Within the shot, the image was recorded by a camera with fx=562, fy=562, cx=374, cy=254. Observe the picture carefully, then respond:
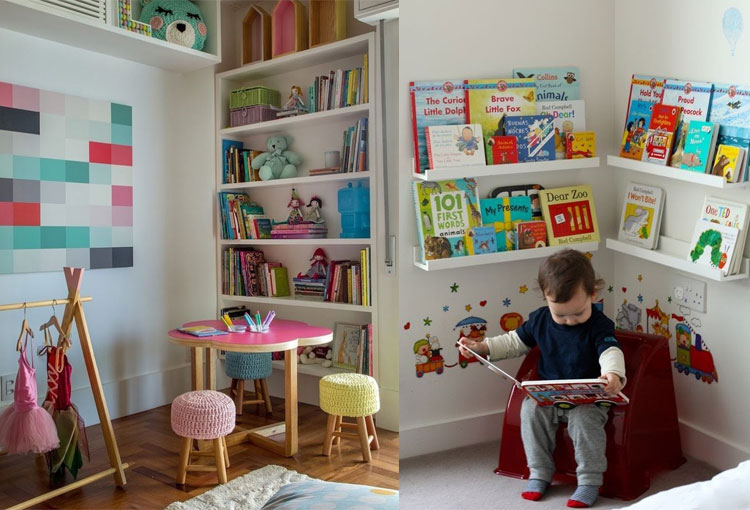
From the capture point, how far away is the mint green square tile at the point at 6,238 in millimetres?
1345

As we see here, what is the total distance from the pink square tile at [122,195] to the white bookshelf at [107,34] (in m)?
0.34

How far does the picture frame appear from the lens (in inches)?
62.6

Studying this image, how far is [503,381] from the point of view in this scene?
279 millimetres

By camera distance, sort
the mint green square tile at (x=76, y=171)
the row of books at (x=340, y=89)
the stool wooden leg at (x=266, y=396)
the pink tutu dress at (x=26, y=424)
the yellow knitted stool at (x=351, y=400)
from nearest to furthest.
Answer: the pink tutu dress at (x=26, y=424) < the yellow knitted stool at (x=351, y=400) < the mint green square tile at (x=76, y=171) < the row of books at (x=340, y=89) < the stool wooden leg at (x=266, y=396)

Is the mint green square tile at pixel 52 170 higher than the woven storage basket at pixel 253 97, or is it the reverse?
the woven storage basket at pixel 253 97

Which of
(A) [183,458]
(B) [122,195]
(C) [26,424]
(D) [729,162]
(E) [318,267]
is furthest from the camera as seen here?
(E) [318,267]

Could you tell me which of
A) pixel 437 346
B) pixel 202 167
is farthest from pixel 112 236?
pixel 437 346

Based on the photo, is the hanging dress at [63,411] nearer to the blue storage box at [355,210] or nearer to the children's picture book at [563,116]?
the blue storage box at [355,210]

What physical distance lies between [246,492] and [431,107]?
1152 mm

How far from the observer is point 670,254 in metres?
0.25

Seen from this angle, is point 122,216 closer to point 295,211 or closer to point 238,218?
point 238,218

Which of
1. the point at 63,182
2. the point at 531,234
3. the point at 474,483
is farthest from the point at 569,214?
the point at 63,182

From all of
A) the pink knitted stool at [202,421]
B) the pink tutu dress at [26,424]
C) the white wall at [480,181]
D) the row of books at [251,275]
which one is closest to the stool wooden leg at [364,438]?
the pink knitted stool at [202,421]

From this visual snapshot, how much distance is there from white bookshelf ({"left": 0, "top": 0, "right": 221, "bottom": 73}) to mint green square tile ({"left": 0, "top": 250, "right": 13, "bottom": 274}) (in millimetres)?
532
